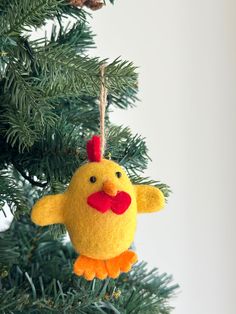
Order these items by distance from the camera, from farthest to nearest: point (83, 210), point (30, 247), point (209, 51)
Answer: point (209, 51) < point (30, 247) < point (83, 210)

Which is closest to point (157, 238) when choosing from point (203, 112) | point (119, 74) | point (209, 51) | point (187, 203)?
point (187, 203)

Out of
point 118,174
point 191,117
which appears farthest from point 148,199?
point 191,117

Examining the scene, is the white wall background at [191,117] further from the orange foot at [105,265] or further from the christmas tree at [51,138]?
the orange foot at [105,265]

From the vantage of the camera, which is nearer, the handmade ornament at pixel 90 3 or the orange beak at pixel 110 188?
the orange beak at pixel 110 188

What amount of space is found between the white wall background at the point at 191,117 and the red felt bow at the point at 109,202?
0.55 metres

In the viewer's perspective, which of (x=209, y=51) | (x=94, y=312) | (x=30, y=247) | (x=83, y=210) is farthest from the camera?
(x=209, y=51)

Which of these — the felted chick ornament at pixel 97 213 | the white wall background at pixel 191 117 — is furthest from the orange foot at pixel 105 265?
the white wall background at pixel 191 117

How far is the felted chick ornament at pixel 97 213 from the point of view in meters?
0.30

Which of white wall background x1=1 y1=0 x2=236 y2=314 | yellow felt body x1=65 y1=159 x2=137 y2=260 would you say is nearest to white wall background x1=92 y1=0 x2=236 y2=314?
white wall background x1=1 y1=0 x2=236 y2=314

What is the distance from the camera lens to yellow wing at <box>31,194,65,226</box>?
1.01 feet

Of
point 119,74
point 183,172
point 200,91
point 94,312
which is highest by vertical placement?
point 200,91

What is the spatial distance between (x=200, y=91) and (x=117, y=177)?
559mm

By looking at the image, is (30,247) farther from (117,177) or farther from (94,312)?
(117,177)

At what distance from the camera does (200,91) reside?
2.75ft
